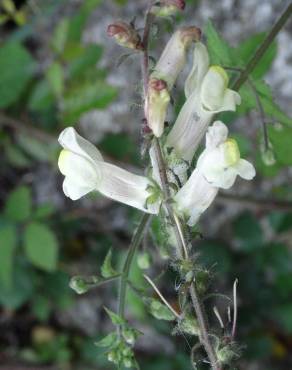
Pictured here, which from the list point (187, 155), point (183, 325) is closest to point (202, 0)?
point (187, 155)

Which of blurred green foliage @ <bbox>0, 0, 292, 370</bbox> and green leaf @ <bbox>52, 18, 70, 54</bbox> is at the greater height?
green leaf @ <bbox>52, 18, 70, 54</bbox>

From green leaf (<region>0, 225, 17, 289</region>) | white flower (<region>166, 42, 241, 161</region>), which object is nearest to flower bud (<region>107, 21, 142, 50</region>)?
white flower (<region>166, 42, 241, 161</region>)

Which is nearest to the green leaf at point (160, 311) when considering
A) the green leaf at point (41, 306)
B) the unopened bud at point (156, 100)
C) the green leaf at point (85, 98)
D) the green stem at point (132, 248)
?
the green stem at point (132, 248)

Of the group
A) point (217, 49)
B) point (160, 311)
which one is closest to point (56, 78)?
point (217, 49)

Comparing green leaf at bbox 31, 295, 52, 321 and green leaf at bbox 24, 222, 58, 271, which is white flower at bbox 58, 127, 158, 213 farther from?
green leaf at bbox 31, 295, 52, 321

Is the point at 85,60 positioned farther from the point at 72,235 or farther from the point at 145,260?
the point at 145,260

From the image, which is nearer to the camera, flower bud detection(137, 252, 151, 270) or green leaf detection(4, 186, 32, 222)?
flower bud detection(137, 252, 151, 270)

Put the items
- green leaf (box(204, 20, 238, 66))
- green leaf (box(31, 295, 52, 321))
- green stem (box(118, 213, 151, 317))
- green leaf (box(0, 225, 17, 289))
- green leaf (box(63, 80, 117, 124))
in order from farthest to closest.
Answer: green leaf (box(31, 295, 52, 321)) → green leaf (box(0, 225, 17, 289)) → green leaf (box(63, 80, 117, 124)) → green leaf (box(204, 20, 238, 66)) → green stem (box(118, 213, 151, 317))

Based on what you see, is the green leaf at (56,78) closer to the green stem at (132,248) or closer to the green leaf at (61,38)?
the green leaf at (61,38)
